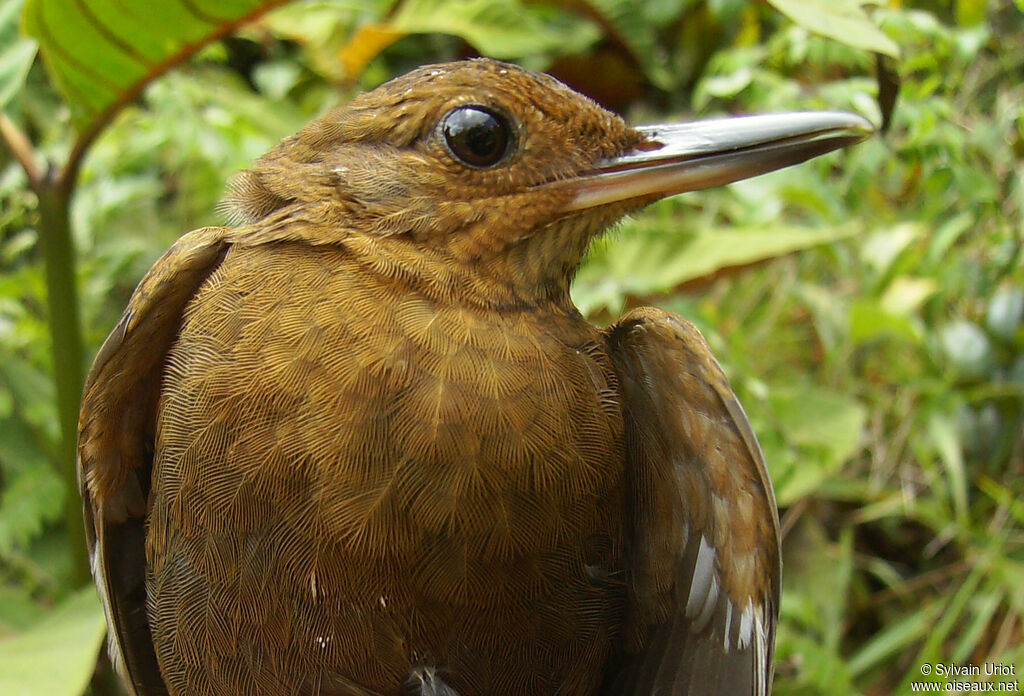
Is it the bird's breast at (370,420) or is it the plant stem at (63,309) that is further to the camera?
the plant stem at (63,309)

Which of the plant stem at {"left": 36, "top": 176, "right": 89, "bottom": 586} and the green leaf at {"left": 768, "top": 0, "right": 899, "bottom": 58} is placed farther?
the plant stem at {"left": 36, "top": 176, "right": 89, "bottom": 586}

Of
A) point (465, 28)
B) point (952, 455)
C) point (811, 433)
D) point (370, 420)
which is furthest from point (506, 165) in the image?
point (465, 28)

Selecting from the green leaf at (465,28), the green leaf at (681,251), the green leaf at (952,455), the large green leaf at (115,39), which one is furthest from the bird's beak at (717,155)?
the green leaf at (465,28)

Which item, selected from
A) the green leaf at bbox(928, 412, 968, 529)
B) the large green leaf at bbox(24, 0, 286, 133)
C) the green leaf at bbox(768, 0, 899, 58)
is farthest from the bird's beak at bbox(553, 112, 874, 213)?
the green leaf at bbox(928, 412, 968, 529)

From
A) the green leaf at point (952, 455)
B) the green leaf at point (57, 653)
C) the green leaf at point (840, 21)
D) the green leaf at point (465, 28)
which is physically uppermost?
the green leaf at point (840, 21)

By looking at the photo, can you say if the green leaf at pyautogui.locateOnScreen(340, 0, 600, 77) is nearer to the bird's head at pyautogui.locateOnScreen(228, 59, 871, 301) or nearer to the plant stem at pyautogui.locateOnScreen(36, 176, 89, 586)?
the plant stem at pyautogui.locateOnScreen(36, 176, 89, 586)

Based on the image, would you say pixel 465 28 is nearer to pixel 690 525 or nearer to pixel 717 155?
pixel 717 155

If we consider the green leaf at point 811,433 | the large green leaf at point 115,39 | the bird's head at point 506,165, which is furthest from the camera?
the green leaf at point 811,433

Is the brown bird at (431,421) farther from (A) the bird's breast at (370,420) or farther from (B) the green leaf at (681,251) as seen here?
(B) the green leaf at (681,251)
